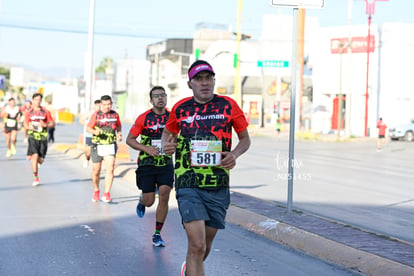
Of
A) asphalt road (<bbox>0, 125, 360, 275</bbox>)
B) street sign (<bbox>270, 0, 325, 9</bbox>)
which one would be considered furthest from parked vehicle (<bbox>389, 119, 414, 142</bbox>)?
street sign (<bbox>270, 0, 325, 9</bbox>)

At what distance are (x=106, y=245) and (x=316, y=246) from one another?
7.74 ft

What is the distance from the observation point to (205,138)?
5.48 meters

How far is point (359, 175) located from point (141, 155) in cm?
1101

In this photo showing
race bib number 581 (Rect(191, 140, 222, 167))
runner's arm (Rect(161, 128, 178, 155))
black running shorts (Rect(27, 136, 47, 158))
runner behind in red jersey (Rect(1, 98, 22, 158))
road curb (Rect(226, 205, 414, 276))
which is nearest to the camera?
race bib number 581 (Rect(191, 140, 222, 167))

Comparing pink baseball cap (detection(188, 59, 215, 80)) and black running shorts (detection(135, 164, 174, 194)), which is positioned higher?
pink baseball cap (detection(188, 59, 215, 80))

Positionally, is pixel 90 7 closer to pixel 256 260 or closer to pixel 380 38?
pixel 256 260

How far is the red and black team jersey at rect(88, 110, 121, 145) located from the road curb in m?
2.53

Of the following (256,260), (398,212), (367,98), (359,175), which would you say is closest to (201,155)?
(256,260)

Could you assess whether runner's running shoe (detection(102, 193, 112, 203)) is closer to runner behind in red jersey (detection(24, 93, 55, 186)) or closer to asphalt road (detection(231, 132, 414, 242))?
asphalt road (detection(231, 132, 414, 242))

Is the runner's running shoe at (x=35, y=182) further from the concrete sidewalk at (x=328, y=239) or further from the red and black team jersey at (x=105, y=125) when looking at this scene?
the concrete sidewalk at (x=328, y=239)

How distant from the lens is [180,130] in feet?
18.8

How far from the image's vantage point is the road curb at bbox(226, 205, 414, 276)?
21.7 feet

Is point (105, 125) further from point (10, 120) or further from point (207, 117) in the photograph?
point (10, 120)

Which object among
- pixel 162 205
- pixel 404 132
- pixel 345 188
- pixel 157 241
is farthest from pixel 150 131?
pixel 404 132
